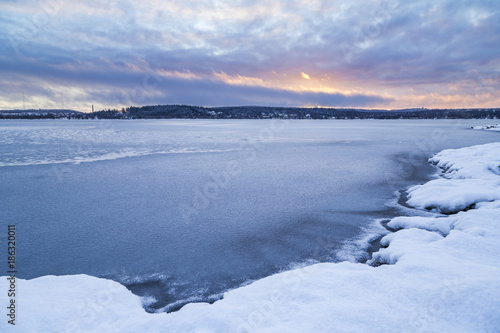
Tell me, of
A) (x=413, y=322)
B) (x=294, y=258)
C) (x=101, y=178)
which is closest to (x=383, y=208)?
(x=294, y=258)

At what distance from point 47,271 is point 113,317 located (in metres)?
2.98

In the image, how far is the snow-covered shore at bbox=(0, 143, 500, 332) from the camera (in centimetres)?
361

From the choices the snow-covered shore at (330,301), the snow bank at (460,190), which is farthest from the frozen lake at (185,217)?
the snow bank at (460,190)

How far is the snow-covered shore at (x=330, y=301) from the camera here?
11.9ft

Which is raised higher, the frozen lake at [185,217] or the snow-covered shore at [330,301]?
the snow-covered shore at [330,301]

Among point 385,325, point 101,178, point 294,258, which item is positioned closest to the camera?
point 385,325

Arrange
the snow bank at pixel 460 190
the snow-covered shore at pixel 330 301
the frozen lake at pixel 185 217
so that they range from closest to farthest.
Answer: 1. the snow-covered shore at pixel 330 301
2. the frozen lake at pixel 185 217
3. the snow bank at pixel 460 190

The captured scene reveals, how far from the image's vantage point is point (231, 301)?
4.56m

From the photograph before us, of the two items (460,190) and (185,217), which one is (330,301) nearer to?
(185,217)

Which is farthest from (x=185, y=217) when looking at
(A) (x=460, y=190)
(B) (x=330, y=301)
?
(A) (x=460, y=190)

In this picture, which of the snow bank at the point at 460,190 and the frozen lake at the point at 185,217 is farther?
the snow bank at the point at 460,190

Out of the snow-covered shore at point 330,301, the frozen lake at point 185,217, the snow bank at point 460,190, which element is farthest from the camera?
the snow bank at point 460,190

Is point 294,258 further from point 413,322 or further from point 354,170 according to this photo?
point 354,170

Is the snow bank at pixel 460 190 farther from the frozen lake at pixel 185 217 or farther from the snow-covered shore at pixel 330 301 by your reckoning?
the snow-covered shore at pixel 330 301
